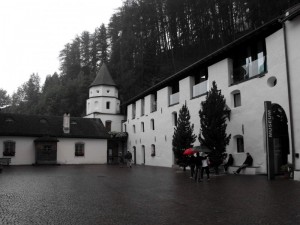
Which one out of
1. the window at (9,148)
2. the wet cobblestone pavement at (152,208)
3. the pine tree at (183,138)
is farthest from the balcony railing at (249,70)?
the window at (9,148)

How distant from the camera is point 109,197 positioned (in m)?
9.92

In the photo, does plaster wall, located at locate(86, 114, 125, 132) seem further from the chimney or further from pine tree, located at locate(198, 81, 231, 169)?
pine tree, located at locate(198, 81, 231, 169)

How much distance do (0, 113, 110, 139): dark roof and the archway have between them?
2501cm

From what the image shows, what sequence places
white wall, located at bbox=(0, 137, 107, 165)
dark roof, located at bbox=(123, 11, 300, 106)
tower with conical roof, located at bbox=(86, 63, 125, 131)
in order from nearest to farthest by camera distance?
dark roof, located at bbox=(123, 11, 300, 106), white wall, located at bbox=(0, 137, 107, 165), tower with conical roof, located at bbox=(86, 63, 125, 131)

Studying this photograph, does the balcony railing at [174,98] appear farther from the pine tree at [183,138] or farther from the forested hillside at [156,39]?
the forested hillside at [156,39]

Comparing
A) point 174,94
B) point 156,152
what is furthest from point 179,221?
point 156,152

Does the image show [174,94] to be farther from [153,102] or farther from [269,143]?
[269,143]

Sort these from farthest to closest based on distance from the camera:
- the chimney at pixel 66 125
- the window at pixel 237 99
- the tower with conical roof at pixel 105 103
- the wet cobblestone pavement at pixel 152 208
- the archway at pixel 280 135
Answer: the tower with conical roof at pixel 105 103 < the chimney at pixel 66 125 < the window at pixel 237 99 < the archway at pixel 280 135 < the wet cobblestone pavement at pixel 152 208

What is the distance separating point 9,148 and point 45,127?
16.2 feet

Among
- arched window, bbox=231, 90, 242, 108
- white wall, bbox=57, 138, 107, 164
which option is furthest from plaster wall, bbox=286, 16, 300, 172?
white wall, bbox=57, 138, 107, 164

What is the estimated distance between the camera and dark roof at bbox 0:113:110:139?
3491 cm

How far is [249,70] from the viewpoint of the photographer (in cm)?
2006

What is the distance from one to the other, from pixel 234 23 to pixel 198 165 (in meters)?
34.6

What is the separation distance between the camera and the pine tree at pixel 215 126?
19.3 metres
